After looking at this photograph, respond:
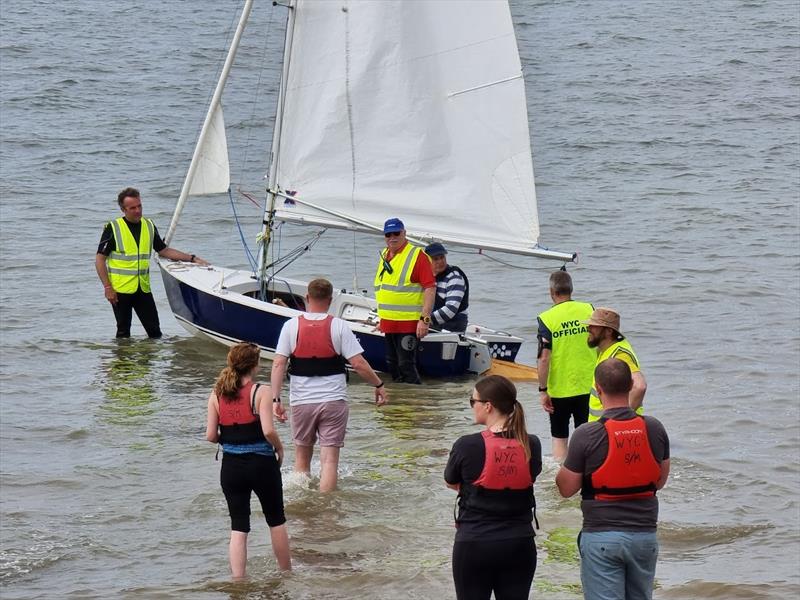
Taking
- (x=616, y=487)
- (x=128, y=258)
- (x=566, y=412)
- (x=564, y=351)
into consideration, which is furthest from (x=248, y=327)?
(x=616, y=487)

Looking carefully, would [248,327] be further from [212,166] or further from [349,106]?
[349,106]

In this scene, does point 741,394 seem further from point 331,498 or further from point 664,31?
point 664,31

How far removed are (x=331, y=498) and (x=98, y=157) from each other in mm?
20355

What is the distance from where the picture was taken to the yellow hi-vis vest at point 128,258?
46.4 feet

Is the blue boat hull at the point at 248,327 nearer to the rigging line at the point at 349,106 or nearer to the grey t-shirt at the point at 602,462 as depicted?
the rigging line at the point at 349,106

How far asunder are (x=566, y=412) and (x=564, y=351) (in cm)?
54

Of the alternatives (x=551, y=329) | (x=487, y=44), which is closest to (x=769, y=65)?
(x=487, y=44)

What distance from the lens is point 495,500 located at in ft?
19.1

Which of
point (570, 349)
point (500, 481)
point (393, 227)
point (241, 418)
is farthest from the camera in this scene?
point (393, 227)

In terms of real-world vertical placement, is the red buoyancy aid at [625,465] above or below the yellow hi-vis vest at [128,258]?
below

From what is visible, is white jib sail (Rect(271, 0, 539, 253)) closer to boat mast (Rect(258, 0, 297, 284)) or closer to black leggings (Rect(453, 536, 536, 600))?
boat mast (Rect(258, 0, 297, 284))

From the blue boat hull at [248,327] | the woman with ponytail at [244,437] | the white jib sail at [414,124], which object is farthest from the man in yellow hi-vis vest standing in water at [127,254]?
the woman with ponytail at [244,437]

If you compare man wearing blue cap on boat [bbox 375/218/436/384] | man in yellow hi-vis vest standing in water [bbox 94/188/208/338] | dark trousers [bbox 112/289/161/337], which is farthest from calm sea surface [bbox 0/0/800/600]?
man in yellow hi-vis vest standing in water [bbox 94/188/208/338]

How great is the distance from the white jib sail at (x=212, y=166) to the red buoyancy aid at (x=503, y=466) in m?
9.32
